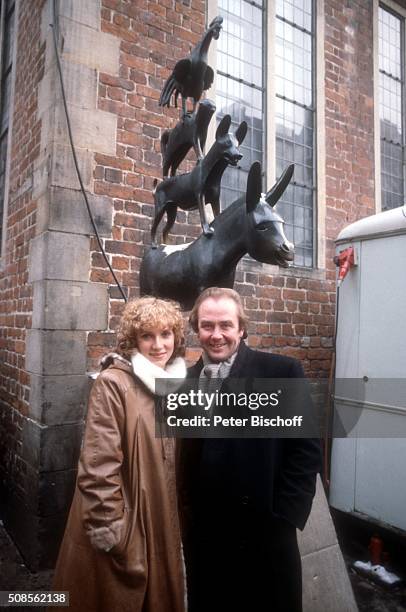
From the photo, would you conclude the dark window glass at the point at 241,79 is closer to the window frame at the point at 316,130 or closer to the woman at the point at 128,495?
the window frame at the point at 316,130

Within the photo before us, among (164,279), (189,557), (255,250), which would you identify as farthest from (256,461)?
(164,279)

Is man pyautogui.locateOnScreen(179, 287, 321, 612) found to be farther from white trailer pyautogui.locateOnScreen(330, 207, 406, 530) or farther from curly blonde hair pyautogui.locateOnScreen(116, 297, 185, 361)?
white trailer pyautogui.locateOnScreen(330, 207, 406, 530)

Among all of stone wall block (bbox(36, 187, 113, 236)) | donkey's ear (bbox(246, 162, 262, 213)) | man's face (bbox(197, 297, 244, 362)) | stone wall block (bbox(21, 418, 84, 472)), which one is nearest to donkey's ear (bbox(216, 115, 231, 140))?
donkey's ear (bbox(246, 162, 262, 213))

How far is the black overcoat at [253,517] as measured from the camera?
170 cm

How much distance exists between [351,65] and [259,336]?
342cm

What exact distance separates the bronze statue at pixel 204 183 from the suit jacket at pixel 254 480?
3.43ft

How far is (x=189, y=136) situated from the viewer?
253 centimetres

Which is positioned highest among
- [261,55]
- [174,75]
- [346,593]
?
[261,55]

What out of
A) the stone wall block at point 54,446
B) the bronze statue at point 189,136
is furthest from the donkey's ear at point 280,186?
the stone wall block at point 54,446

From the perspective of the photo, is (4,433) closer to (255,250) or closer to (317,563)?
(317,563)

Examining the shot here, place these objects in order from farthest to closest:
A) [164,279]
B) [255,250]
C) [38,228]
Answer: [38,228], [164,279], [255,250]

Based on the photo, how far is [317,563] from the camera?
2723 mm

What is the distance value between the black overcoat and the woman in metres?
0.15

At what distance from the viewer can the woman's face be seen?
1854mm
